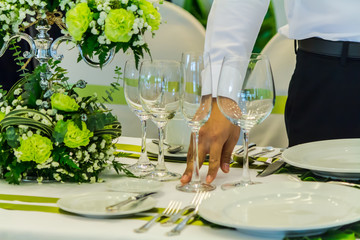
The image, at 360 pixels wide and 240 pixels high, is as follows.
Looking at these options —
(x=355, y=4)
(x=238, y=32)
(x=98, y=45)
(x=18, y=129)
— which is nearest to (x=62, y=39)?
(x=98, y=45)

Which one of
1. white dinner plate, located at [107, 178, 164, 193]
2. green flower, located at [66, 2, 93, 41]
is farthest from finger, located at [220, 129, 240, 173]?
green flower, located at [66, 2, 93, 41]

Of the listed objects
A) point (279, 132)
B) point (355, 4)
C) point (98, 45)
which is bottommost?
point (279, 132)

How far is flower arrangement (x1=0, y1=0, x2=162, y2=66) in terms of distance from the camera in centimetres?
125

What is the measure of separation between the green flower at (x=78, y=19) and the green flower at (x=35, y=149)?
0.24 m

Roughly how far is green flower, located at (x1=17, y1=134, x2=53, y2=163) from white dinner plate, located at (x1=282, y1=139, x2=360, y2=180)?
1.70 ft

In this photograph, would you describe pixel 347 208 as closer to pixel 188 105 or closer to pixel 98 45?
pixel 188 105

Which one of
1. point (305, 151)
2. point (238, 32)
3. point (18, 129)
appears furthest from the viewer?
point (238, 32)

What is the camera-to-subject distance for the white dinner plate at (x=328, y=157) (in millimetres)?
1195

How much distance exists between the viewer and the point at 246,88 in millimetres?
1111

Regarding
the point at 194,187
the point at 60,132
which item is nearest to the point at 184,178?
the point at 194,187

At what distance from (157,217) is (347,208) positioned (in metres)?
0.31

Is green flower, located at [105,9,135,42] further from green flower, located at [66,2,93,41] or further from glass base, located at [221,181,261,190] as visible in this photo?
glass base, located at [221,181,261,190]

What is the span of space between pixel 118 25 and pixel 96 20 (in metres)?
0.06

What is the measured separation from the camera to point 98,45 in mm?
1291
